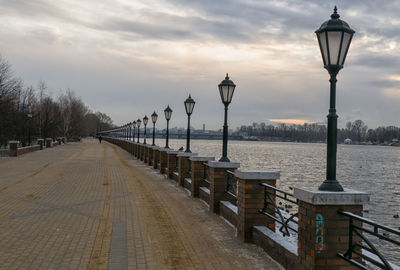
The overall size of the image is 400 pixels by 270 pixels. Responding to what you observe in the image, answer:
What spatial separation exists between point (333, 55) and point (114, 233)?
530cm

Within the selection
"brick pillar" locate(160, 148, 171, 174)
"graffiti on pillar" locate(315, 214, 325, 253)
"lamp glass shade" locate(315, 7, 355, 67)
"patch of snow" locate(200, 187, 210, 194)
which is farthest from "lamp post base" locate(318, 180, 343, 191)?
"brick pillar" locate(160, 148, 171, 174)

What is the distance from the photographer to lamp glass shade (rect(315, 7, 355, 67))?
5004 mm

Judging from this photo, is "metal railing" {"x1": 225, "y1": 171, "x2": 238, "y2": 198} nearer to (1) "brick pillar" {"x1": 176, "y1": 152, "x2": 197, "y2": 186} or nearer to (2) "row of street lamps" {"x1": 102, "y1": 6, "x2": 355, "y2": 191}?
(2) "row of street lamps" {"x1": 102, "y1": 6, "x2": 355, "y2": 191}

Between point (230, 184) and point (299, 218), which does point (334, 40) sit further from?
point (230, 184)

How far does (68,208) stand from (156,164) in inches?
515

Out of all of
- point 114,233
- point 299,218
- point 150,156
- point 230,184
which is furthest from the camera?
point 150,156

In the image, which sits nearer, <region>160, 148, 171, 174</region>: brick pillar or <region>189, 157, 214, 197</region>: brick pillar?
<region>189, 157, 214, 197</region>: brick pillar

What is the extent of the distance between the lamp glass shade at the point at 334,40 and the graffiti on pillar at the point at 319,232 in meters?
1.98

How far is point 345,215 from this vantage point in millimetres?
4750

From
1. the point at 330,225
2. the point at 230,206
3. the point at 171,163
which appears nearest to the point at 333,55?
the point at 330,225

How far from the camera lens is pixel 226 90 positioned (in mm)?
10805

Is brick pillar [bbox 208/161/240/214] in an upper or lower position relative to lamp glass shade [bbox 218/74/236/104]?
lower

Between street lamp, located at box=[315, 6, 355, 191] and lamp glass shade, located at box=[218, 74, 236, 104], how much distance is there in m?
5.62

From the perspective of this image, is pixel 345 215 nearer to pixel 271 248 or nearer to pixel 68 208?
pixel 271 248
